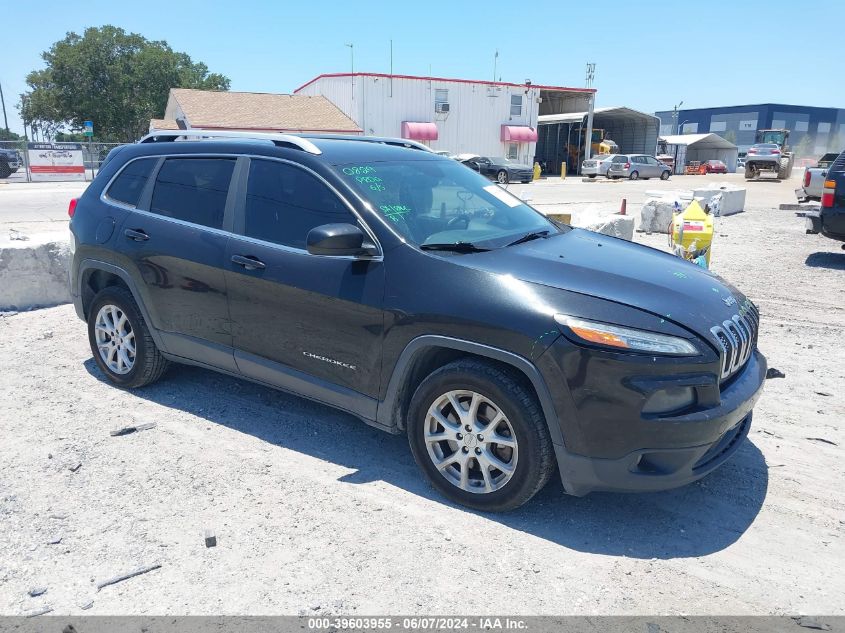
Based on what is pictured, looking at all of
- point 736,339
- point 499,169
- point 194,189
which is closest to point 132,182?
point 194,189

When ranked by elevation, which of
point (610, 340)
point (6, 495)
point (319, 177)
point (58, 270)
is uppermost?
point (319, 177)

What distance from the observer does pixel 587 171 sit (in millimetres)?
44500

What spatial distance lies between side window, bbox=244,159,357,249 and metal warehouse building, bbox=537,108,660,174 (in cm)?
5100

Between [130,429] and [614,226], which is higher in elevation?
[614,226]

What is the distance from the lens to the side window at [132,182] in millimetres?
4848

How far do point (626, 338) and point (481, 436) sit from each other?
2.82 ft

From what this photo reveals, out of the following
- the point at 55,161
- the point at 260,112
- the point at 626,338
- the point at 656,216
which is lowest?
the point at 656,216

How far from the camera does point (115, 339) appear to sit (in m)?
5.02

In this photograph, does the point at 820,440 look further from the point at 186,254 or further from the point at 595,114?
the point at 595,114

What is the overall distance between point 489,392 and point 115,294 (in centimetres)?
312

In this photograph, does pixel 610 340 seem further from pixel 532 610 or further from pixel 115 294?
pixel 115 294

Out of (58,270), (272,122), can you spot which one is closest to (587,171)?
(272,122)

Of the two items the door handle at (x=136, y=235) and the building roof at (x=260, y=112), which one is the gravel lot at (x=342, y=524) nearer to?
the door handle at (x=136, y=235)

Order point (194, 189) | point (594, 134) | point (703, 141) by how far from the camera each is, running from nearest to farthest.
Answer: point (194, 189)
point (594, 134)
point (703, 141)
